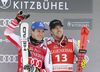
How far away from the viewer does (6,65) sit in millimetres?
3838

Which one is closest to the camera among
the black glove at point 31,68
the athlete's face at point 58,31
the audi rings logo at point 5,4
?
the black glove at point 31,68

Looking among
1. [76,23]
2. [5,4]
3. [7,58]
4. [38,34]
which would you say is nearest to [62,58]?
[38,34]

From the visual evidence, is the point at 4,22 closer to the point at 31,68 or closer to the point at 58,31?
the point at 58,31

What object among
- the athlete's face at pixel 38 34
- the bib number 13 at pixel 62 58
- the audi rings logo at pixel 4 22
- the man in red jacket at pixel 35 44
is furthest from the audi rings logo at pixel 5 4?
the bib number 13 at pixel 62 58

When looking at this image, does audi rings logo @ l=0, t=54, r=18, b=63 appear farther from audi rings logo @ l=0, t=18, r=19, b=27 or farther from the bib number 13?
the bib number 13

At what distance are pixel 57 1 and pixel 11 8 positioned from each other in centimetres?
88

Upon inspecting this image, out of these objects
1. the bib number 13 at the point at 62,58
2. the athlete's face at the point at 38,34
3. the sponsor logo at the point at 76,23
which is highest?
the sponsor logo at the point at 76,23

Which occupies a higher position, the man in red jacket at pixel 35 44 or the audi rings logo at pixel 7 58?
the man in red jacket at pixel 35 44

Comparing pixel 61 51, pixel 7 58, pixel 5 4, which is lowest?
pixel 7 58

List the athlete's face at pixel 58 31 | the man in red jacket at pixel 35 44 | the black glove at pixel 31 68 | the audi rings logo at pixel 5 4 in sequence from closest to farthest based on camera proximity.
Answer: the black glove at pixel 31 68
the man in red jacket at pixel 35 44
the athlete's face at pixel 58 31
the audi rings logo at pixel 5 4

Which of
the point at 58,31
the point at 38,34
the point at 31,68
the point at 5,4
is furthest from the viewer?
the point at 5,4

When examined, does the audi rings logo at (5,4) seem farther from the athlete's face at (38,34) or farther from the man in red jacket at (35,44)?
the athlete's face at (38,34)

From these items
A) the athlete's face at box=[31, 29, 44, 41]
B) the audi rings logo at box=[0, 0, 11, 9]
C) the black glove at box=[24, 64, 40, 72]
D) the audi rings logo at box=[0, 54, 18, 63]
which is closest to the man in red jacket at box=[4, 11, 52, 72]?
the athlete's face at box=[31, 29, 44, 41]

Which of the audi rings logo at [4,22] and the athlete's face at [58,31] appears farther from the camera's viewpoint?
the audi rings logo at [4,22]
